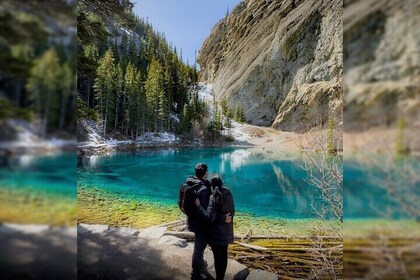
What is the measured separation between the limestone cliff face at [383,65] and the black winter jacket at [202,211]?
1.83 metres

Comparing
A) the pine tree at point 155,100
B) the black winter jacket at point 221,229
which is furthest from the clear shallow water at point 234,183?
the pine tree at point 155,100

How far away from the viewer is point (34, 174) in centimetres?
185

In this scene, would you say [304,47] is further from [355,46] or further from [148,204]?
[355,46]

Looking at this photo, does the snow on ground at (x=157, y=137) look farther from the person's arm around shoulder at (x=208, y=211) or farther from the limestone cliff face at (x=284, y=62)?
the person's arm around shoulder at (x=208, y=211)

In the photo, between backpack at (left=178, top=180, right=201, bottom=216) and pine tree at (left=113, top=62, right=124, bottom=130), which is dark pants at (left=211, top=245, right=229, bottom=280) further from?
pine tree at (left=113, top=62, right=124, bottom=130)

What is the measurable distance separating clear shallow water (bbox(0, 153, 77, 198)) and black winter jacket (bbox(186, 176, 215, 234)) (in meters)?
1.45

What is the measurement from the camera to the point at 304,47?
48.7 m

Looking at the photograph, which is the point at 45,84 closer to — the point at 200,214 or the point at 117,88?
the point at 200,214

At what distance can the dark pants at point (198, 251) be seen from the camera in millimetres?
3316

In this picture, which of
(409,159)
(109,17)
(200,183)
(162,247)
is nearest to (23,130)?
(200,183)

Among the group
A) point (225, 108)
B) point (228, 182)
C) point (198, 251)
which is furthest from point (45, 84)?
point (225, 108)

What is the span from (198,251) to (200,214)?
50 centimetres

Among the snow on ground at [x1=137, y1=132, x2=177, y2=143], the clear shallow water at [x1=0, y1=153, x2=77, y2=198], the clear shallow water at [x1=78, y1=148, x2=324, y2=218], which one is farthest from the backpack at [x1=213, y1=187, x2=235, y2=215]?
the snow on ground at [x1=137, y1=132, x2=177, y2=143]

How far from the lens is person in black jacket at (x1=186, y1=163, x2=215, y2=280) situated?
10.2 ft
